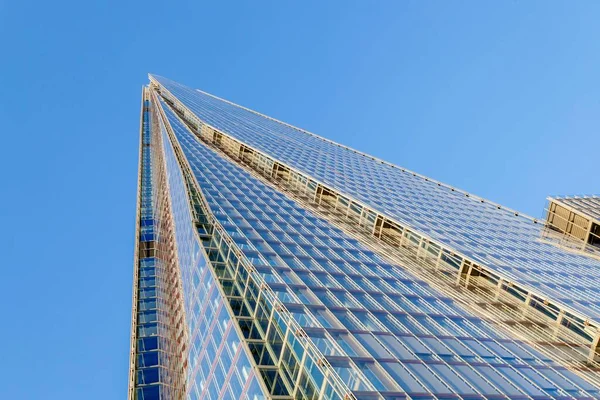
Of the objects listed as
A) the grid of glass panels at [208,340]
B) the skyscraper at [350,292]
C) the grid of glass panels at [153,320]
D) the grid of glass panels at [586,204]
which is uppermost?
the grid of glass panels at [586,204]

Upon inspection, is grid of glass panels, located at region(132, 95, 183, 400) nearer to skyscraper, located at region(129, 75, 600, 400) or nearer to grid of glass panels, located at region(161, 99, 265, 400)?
skyscraper, located at region(129, 75, 600, 400)

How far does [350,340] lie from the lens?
34.1m

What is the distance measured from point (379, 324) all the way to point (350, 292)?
5.76 metres

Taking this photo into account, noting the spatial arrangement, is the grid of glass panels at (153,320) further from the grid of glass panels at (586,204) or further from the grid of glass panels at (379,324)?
the grid of glass panels at (586,204)

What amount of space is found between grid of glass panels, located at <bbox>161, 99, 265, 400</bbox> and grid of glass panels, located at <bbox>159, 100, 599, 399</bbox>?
10.6 feet

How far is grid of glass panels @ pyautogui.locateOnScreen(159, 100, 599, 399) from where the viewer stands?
31266 millimetres

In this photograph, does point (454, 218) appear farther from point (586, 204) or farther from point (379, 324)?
point (379, 324)

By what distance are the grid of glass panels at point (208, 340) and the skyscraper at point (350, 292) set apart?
0.18 metres

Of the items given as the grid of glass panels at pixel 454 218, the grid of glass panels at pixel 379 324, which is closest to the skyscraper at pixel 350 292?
the grid of glass panels at pixel 379 324

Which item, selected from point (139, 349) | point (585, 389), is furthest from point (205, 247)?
point (585, 389)

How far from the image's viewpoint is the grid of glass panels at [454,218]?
2227 inches

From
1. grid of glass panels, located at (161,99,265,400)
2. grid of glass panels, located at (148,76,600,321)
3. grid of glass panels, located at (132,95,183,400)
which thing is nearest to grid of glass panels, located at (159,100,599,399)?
grid of glass panels, located at (161,99,265,400)

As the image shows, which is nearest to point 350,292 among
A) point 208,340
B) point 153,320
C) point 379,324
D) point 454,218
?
point 379,324

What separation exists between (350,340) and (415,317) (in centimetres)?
907
